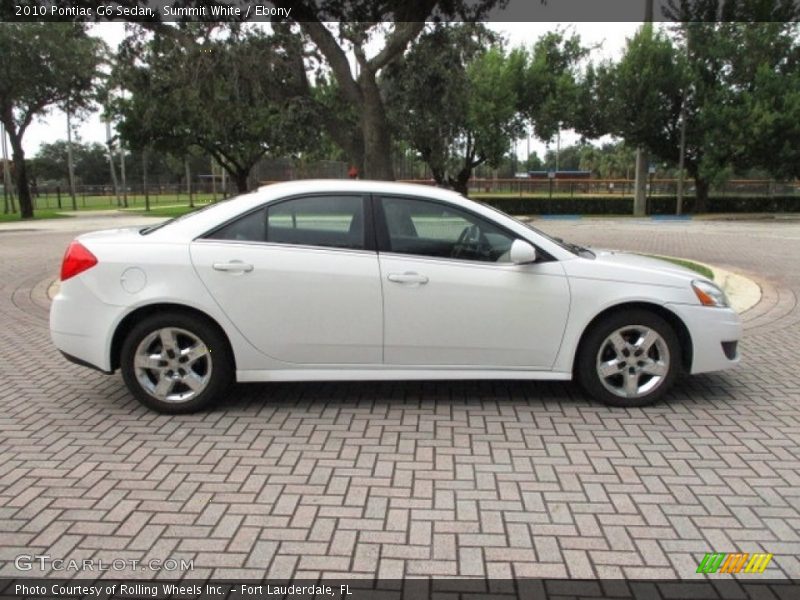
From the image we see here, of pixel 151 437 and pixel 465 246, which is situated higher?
pixel 465 246

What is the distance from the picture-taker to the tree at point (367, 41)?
12.1 m

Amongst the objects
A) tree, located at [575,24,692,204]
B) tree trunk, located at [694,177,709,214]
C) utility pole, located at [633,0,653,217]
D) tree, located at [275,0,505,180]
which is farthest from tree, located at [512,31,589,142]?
tree, located at [275,0,505,180]

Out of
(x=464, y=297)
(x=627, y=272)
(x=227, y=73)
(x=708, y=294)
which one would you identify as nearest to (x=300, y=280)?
(x=464, y=297)

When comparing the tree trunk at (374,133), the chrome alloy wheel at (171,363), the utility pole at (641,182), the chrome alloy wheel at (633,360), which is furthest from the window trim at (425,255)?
the utility pole at (641,182)

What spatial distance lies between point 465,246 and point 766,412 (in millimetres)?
2464

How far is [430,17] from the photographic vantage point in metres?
13.5

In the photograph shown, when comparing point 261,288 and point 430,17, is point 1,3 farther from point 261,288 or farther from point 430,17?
point 261,288

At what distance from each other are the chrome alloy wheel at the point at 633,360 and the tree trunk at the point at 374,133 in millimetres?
8354

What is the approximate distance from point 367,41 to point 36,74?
2094 cm

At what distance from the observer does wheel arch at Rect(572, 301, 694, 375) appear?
473 centimetres

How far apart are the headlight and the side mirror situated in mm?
1252

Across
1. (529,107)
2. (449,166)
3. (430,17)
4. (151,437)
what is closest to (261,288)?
(151,437)

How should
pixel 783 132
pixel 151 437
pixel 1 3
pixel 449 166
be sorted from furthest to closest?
pixel 449 166 < pixel 783 132 < pixel 1 3 < pixel 151 437

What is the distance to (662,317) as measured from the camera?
4797 millimetres
